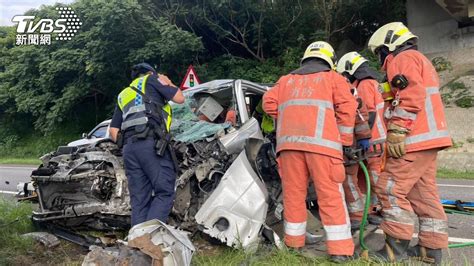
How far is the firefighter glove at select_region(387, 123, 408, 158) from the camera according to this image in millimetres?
3172

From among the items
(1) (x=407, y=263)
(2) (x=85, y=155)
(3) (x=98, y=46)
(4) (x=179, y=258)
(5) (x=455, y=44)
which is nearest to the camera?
(4) (x=179, y=258)

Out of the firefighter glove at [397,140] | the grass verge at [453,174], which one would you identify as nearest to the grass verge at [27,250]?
the firefighter glove at [397,140]

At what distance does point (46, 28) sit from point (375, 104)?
1864 cm

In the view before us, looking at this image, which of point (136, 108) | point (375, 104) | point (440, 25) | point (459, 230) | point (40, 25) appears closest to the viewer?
point (136, 108)

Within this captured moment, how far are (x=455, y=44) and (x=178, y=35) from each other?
9420 mm

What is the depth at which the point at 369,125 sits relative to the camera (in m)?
3.72

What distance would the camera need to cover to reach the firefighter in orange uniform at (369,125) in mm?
3773

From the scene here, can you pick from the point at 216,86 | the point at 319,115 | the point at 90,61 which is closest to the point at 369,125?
the point at 319,115

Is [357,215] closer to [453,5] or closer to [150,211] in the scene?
[150,211]

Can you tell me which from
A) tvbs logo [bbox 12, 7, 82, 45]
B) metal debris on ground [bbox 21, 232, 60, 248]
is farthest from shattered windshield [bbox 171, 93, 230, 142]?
tvbs logo [bbox 12, 7, 82, 45]

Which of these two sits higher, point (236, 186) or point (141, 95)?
point (141, 95)

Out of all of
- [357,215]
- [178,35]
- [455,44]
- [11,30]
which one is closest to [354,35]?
[455,44]

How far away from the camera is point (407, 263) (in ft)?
9.59

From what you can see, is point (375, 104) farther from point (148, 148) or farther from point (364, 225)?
point (148, 148)
